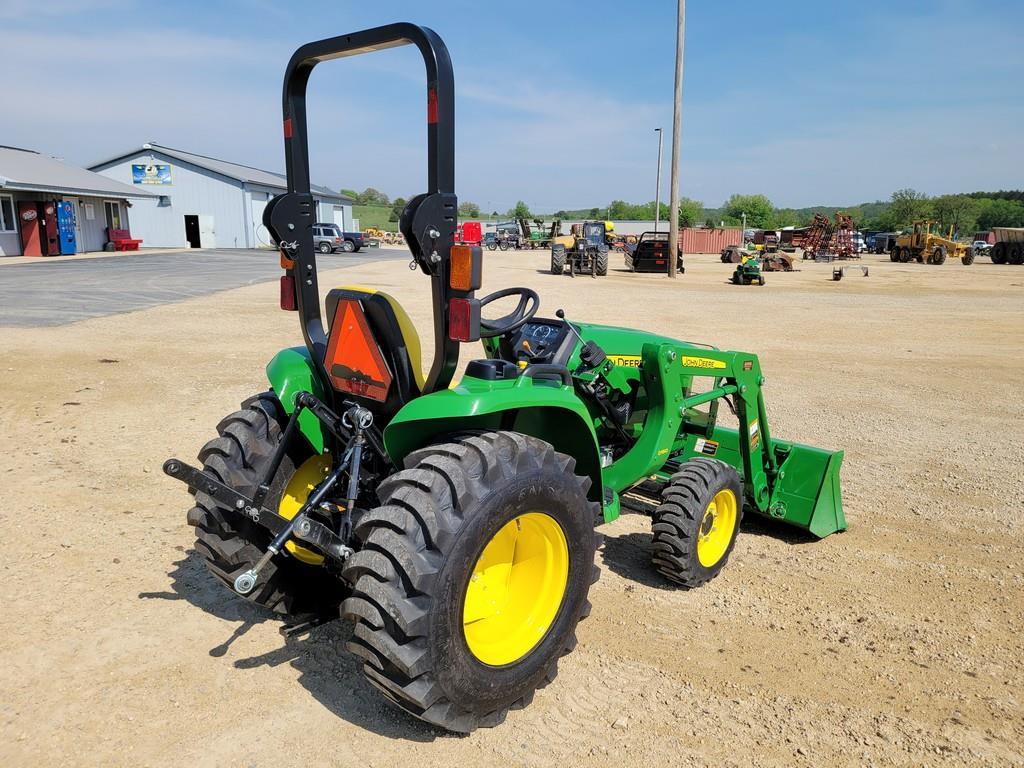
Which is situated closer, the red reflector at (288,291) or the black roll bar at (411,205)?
the black roll bar at (411,205)

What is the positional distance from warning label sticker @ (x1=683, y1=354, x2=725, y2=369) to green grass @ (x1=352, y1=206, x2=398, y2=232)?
240ft

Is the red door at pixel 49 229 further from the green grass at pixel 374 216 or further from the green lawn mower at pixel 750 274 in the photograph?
the green grass at pixel 374 216

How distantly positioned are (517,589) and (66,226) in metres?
35.0

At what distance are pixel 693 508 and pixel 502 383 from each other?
153cm

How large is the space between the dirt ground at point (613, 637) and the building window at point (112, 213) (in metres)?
33.9

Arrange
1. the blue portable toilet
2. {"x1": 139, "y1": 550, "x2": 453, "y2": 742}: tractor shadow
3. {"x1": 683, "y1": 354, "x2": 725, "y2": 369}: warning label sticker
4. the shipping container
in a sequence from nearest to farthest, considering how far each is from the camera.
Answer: {"x1": 139, "y1": 550, "x2": 453, "y2": 742}: tractor shadow, {"x1": 683, "y1": 354, "x2": 725, "y2": 369}: warning label sticker, the blue portable toilet, the shipping container

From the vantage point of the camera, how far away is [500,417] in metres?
3.07

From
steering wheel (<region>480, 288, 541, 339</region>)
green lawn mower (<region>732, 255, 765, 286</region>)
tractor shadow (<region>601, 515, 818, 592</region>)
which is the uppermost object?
steering wheel (<region>480, 288, 541, 339</region>)

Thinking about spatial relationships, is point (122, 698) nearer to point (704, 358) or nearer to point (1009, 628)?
point (704, 358)

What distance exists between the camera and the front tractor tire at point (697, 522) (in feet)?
12.7

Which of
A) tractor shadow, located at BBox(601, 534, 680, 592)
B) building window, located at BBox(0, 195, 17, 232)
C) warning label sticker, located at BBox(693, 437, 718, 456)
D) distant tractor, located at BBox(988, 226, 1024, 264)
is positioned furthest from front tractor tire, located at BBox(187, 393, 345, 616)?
distant tractor, located at BBox(988, 226, 1024, 264)

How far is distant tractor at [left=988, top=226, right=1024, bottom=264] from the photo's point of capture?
1563 inches

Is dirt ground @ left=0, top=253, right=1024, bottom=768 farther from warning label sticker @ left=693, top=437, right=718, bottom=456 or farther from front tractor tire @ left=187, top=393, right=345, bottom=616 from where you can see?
warning label sticker @ left=693, top=437, right=718, bottom=456

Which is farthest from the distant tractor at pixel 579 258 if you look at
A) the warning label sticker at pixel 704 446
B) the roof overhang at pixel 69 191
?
the warning label sticker at pixel 704 446
